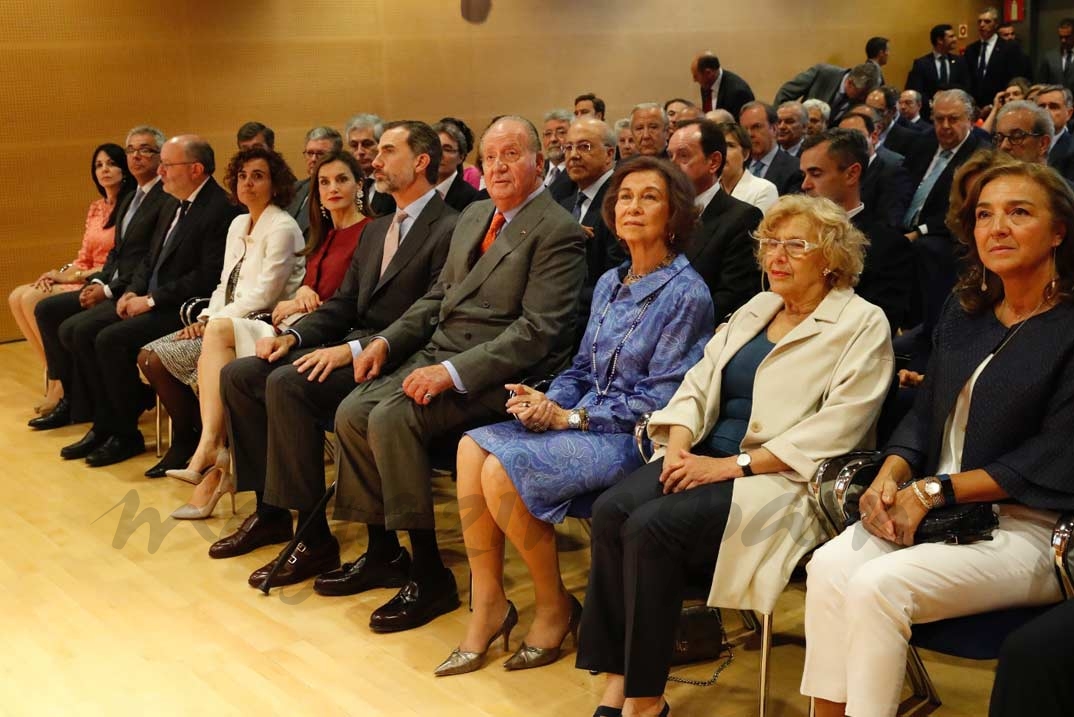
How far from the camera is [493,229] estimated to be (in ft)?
12.5

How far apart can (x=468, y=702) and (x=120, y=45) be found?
674 centimetres

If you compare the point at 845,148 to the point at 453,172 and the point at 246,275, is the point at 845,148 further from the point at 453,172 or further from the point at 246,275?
the point at 246,275

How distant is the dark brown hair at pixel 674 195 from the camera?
329 cm

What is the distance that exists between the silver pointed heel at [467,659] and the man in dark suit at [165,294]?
104 inches

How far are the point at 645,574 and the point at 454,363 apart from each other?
1095 mm

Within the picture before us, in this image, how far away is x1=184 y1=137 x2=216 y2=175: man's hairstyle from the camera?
5316 millimetres

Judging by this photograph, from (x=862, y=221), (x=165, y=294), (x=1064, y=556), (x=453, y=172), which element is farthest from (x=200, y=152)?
(x=1064, y=556)

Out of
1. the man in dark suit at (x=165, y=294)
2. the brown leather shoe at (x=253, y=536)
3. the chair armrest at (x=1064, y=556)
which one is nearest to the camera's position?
the chair armrest at (x=1064, y=556)

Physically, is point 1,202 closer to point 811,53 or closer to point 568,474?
point 568,474

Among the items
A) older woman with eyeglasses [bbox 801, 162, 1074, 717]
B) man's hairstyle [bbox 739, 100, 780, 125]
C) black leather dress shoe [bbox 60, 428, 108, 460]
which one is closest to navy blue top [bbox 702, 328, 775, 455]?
older woman with eyeglasses [bbox 801, 162, 1074, 717]

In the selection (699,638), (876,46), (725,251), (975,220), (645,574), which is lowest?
(699,638)

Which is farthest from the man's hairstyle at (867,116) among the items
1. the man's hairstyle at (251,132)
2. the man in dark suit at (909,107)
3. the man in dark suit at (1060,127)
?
the man's hairstyle at (251,132)

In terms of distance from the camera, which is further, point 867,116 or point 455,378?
point 867,116

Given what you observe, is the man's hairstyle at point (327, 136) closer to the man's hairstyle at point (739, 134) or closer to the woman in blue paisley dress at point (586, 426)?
the man's hairstyle at point (739, 134)
